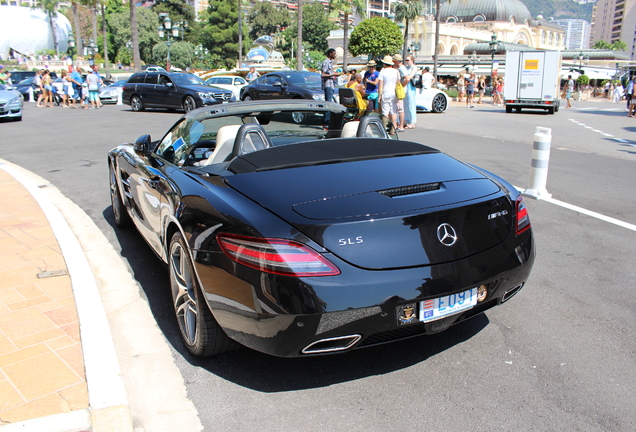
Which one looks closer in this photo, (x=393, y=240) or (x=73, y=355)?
(x=393, y=240)

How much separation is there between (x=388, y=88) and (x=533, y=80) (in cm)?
1276

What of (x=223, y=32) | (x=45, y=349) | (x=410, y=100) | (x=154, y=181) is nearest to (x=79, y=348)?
(x=45, y=349)

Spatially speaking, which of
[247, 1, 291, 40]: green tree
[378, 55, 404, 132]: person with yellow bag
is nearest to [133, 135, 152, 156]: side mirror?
[378, 55, 404, 132]: person with yellow bag

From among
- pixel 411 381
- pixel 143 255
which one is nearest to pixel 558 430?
pixel 411 381

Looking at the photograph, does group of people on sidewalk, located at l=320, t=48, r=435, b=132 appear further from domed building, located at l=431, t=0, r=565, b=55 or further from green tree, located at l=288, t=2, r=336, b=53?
domed building, located at l=431, t=0, r=565, b=55

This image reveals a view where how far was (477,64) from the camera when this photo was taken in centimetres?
8275

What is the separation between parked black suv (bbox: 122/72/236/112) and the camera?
795 inches

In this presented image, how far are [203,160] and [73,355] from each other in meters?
1.51

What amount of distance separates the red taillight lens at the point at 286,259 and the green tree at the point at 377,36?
81.1 metres

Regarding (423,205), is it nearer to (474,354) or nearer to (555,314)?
(474,354)

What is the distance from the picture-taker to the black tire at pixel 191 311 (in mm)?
3021

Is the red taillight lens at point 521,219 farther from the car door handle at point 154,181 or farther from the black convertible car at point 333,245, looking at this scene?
the car door handle at point 154,181

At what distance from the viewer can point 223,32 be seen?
91000 mm

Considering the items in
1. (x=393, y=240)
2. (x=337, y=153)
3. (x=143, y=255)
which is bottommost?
(x=143, y=255)
